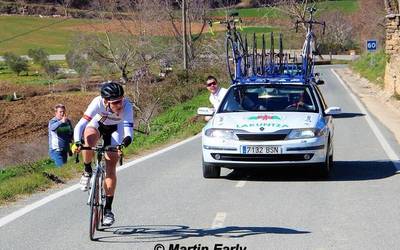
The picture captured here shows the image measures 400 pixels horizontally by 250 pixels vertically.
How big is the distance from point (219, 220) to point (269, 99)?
13.7 ft

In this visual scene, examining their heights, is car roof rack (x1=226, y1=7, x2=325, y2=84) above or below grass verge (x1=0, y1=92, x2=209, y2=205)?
above

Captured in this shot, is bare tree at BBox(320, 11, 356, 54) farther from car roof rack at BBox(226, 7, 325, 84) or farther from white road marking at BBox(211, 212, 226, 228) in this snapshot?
white road marking at BBox(211, 212, 226, 228)

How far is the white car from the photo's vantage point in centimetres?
1054

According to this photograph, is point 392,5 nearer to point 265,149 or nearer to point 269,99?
point 269,99

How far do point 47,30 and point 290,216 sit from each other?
9321cm

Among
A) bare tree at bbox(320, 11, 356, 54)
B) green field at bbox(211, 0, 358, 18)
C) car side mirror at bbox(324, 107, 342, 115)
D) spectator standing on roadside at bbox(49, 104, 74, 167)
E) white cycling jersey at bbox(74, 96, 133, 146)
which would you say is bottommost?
bare tree at bbox(320, 11, 356, 54)

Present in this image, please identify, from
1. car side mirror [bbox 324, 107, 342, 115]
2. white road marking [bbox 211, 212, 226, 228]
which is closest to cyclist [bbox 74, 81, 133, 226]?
white road marking [bbox 211, 212, 226, 228]

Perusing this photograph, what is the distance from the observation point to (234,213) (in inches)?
336

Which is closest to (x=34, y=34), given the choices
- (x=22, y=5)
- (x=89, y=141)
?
(x=22, y=5)

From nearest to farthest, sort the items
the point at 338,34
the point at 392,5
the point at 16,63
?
1. the point at 392,5
2. the point at 16,63
3. the point at 338,34

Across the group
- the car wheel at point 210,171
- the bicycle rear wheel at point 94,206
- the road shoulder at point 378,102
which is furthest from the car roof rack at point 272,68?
the bicycle rear wheel at point 94,206

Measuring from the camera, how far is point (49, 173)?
11781 mm

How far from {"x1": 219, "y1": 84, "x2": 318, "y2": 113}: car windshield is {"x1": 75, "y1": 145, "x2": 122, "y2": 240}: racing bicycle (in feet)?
15.3

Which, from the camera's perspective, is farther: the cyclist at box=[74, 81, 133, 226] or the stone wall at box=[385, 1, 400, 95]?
the stone wall at box=[385, 1, 400, 95]
